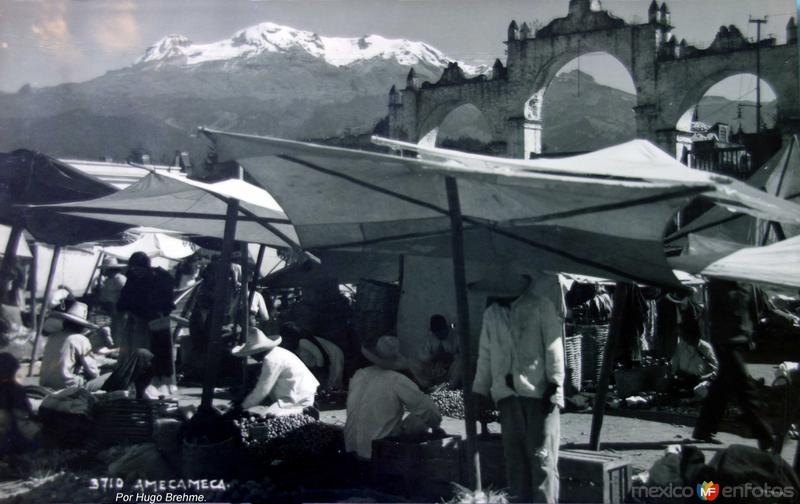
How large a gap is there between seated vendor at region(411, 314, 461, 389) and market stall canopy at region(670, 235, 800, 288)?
3.88 meters

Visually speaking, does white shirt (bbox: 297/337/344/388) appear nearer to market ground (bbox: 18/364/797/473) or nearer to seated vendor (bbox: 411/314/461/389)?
market ground (bbox: 18/364/797/473)

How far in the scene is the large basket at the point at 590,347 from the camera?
31.4ft

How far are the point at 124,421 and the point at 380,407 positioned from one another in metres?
2.28

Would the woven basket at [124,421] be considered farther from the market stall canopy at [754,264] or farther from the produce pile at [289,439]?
the market stall canopy at [754,264]

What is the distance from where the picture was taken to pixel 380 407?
210 inches

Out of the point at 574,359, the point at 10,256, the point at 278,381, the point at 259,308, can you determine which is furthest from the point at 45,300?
the point at 574,359

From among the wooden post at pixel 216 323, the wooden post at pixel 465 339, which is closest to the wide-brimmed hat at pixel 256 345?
the wooden post at pixel 216 323

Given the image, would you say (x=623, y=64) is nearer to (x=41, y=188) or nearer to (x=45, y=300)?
(x=45, y=300)

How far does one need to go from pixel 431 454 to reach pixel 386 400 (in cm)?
55

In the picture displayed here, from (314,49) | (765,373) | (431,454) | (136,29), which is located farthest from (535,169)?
(765,373)

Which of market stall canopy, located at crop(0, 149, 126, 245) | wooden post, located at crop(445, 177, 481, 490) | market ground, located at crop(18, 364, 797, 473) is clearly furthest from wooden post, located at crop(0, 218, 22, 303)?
wooden post, located at crop(445, 177, 481, 490)

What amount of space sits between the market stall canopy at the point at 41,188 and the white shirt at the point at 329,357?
306 centimetres

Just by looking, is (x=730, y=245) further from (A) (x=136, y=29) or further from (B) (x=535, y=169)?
(A) (x=136, y=29)

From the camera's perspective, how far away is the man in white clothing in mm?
4488
